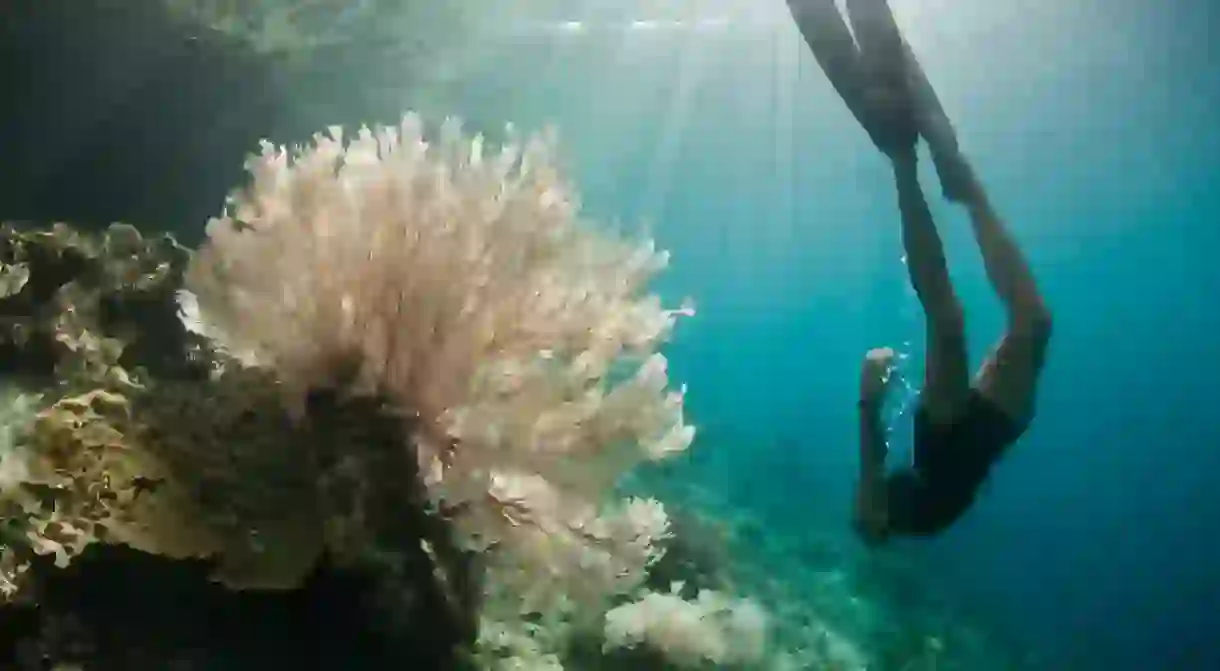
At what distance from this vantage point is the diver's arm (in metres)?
3.91

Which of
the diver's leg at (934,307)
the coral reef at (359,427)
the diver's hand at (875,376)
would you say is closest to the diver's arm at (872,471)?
the diver's hand at (875,376)

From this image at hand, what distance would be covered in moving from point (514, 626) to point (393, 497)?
1523 millimetres

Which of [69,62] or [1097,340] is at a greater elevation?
[69,62]

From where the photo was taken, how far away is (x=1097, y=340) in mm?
34406

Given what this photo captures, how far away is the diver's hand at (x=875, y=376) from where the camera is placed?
3.87 metres

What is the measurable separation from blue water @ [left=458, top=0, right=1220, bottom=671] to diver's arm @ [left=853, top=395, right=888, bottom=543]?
26.5 ft

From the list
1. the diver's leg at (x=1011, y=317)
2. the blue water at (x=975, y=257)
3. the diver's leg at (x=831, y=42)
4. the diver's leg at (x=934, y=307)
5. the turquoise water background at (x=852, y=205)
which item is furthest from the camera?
the blue water at (x=975, y=257)

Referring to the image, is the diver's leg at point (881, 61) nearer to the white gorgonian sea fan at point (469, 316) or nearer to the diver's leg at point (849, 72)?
the diver's leg at point (849, 72)

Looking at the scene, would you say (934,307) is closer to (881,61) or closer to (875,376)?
(875,376)

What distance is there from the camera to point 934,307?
12.2 feet

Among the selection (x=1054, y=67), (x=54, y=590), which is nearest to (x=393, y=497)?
(x=54, y=590)

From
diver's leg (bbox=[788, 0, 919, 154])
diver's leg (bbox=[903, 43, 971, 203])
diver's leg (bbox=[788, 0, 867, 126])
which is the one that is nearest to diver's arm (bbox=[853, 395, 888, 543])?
diver's leg (bbox=[903, 43, 971, 203])

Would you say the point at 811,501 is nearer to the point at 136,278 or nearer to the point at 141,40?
the point at 141,40

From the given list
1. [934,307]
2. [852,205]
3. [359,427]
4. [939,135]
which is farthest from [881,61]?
[852,205]
